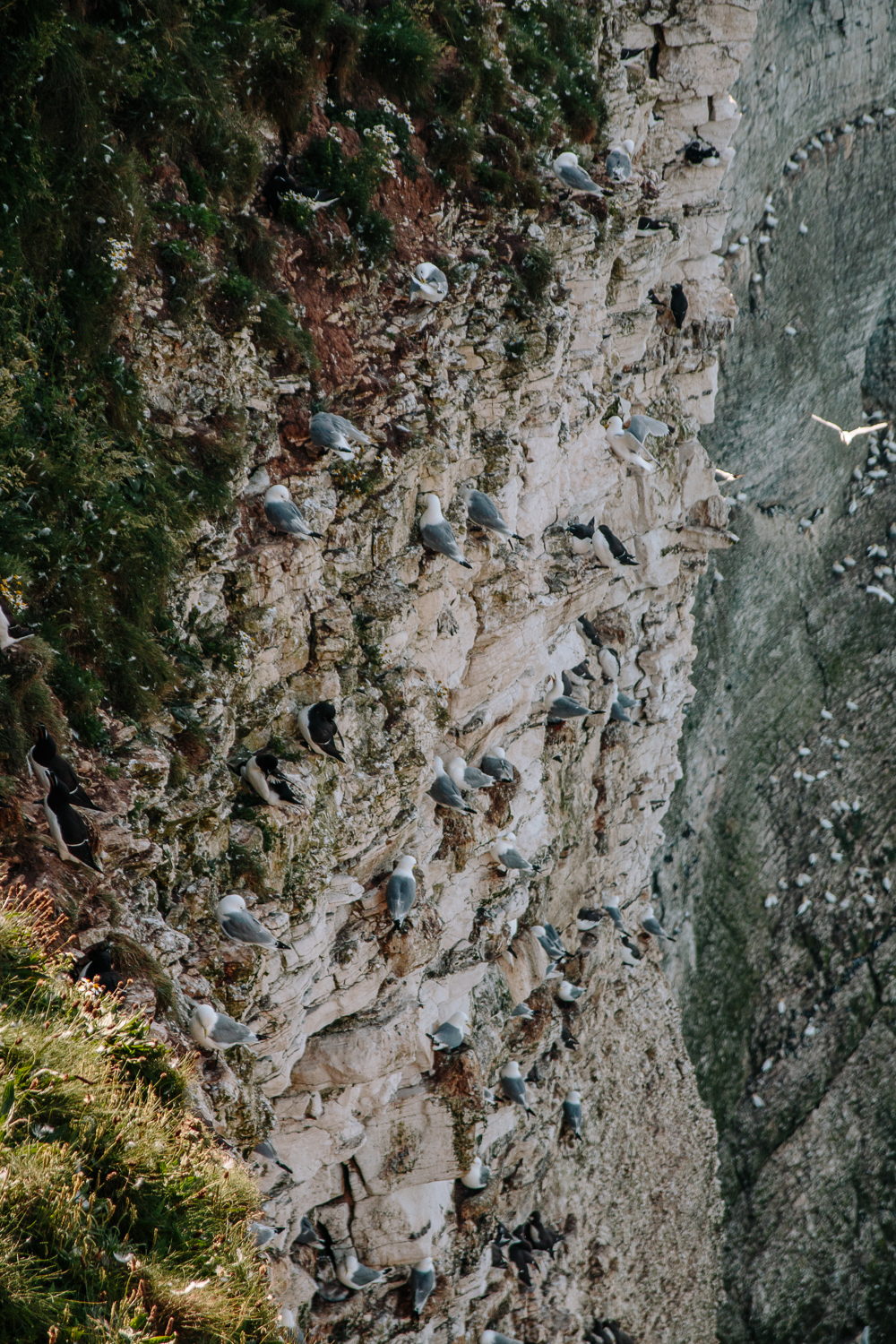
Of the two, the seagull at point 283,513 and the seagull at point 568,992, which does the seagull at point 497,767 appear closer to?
the seagull at point 283,513

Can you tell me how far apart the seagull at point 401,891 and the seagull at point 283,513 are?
11.4 ft

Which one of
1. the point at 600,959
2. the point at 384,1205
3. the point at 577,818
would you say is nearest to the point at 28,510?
the point at 384,1205

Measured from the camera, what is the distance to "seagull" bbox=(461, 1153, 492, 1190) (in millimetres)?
12117

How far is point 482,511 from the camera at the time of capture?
10047mm

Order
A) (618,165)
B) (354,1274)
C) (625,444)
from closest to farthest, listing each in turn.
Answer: (354,1274) → (618,165) → (625,444)

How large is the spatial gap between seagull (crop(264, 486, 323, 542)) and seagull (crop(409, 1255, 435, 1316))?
28.7 feet

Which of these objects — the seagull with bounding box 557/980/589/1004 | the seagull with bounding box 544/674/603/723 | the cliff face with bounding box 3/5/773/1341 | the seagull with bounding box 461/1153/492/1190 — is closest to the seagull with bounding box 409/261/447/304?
the cliff face with bounding box 3/5/773/1341

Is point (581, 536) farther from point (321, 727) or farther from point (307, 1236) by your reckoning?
point (307, 1236)

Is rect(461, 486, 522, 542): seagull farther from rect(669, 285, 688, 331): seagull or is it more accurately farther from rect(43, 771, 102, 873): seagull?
rect(669, 285, 688, 331): seagull

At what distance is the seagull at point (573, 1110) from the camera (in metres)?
15.0

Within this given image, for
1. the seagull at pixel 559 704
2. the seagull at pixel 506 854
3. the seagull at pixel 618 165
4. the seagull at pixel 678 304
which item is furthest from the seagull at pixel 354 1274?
the seagull at pixel 678 304

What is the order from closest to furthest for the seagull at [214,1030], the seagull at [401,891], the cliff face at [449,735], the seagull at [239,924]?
the seagull at [214,1030] < the seagull at [239,924] < the cliff face at [449,735] < the seagull at [401,891]

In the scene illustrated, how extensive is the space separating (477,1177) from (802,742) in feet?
48.5

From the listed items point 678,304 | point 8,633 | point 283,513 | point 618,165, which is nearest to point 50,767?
point 8,633
